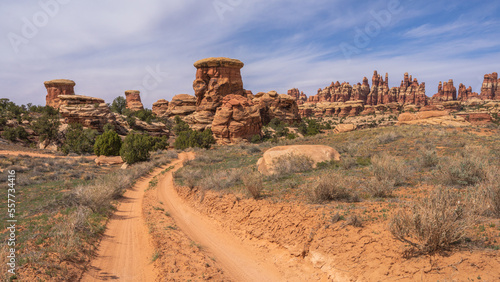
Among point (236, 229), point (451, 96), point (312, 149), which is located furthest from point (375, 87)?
point (236, 229)

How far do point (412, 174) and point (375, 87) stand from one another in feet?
478

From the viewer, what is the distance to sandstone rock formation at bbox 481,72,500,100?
119 meters

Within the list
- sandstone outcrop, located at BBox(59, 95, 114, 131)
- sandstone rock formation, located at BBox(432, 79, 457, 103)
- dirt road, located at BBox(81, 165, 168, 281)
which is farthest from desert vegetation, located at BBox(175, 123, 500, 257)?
sandstone rock formation, located at BBox(432, 79, 457, 103)

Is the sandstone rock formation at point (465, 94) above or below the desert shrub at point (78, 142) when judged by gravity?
above

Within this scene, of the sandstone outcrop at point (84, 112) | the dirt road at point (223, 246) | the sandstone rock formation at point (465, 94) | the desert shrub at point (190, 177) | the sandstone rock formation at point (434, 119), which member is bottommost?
the dirt road at point (223, 246)

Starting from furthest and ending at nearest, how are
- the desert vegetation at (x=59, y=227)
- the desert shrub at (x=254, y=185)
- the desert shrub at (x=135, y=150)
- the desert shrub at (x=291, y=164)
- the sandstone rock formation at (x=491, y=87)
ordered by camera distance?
the sandstone rock formation at (x=491, y=87), the desert shrub at (x=135, y=150), the desert shrub at (x=291, y=164), the desert shrub at (x=254, y=185), the desert vegetation at (x=59, y=227)

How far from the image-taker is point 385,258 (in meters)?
5.11

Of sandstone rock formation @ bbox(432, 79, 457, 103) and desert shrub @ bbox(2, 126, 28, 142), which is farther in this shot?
sandstone rock formation @ bbox(432, 79, 457, 103)

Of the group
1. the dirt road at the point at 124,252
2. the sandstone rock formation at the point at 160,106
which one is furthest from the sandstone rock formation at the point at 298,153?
the sandstone rock formation at the point at 160,106

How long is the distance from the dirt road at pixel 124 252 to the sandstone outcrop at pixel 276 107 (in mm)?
52920

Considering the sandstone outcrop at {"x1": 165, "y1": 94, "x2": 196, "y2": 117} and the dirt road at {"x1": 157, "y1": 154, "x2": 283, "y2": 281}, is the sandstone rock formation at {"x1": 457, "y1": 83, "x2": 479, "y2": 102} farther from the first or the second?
the dirt road at {"x1": 157, "y1": 154, "x2": 283, "y2": 281}

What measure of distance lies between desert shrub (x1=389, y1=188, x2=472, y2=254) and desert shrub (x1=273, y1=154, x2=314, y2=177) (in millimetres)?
7833

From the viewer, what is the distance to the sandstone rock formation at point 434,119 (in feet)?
108

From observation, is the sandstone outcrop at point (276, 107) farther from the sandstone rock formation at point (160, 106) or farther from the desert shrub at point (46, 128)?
the desert shrub at point (46, 128)
